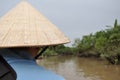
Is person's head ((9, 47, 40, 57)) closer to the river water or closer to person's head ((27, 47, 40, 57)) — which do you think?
person's head ((27, 47, 40, 57))

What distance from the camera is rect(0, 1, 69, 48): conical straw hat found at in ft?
5.54

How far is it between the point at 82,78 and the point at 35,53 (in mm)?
12981

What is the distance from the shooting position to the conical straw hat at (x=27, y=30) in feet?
5.54

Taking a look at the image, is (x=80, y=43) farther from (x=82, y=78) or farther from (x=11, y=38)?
(x=11, y=38)

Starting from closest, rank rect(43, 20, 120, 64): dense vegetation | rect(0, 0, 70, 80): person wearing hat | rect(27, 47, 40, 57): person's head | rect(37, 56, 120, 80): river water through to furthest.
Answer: rect(0, 0, 70, 80): person wearing hat < rect(27, 47, 40, 57): person's head < rect(37, 56, 120, 80): river water < rect(43, 20, 120, 64): dense vegetation

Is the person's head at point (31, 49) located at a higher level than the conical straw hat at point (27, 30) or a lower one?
lower

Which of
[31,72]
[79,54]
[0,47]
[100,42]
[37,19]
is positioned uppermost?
[37,19]

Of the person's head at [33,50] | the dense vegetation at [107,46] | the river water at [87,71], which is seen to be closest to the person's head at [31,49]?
the person's head at [33,50]

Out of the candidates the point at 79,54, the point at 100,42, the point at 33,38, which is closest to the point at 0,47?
the point at 33,38

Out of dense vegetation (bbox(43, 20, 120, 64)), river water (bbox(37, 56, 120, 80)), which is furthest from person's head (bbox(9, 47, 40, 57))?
dense vegetation (bbox(43, 20, 120, 64))

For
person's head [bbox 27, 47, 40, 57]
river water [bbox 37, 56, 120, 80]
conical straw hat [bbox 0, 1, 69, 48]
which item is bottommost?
river water [bbox 37, 56, 120, 80]

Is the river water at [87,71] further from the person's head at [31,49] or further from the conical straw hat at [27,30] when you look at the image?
the person's head at [31,49]

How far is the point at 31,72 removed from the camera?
5.20ft

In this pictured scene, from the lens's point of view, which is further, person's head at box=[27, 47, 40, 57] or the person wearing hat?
person's head at box=[27, 47, 40, 57]
